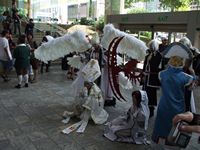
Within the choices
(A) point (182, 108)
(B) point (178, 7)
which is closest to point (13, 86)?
(A) point (182, 108)

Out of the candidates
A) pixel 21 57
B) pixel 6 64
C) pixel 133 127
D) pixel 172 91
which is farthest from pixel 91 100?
pixel 6 64

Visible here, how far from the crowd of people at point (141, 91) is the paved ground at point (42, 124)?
0.68 ft

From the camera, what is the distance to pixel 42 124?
16.4ft

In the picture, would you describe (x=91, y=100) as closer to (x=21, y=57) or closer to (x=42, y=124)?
(x=42, y=124)

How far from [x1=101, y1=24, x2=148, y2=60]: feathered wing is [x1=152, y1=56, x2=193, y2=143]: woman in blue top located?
7.47 feet

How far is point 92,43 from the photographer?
222 inches

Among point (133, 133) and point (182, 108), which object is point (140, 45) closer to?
point (133, 133)

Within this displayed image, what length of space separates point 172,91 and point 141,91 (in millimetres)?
1065

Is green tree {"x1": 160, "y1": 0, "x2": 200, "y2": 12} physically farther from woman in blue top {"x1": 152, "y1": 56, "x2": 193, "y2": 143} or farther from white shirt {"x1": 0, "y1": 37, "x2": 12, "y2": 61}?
woman in blue top {"x1": 152, "y1": 56, "x2": 193, "y2": 143}

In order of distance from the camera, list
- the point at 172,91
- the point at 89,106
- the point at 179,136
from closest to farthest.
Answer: the point at 179,136
the point at 172,91
the point at 89,106

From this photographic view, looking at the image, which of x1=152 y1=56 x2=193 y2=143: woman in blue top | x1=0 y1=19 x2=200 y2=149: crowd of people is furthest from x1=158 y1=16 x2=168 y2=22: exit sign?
x1=152 y1=56 x2=193 y2=143: woman in blue top

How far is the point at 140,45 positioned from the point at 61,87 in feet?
10.4

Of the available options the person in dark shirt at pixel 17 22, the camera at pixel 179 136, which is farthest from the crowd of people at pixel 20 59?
the camera at pixel 179 136

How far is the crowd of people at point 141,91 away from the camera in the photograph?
3203mm
